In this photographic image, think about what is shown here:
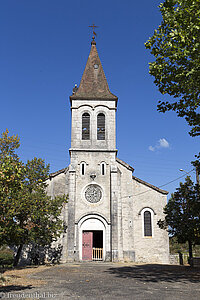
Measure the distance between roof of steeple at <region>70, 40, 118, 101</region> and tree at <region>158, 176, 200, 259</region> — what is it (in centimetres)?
1157

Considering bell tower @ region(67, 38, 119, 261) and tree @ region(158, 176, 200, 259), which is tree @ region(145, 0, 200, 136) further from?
bell tower @ region(67, 38, 119, 261)

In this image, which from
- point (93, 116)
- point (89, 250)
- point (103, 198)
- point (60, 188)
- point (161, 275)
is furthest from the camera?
point (93, 116)

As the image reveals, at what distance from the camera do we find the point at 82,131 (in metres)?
27.3

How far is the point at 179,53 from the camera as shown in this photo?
36.4ft

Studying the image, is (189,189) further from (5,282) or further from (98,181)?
(5,282)

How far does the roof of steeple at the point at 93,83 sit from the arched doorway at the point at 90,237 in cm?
1126

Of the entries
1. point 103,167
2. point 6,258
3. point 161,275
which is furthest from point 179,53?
point 6,258

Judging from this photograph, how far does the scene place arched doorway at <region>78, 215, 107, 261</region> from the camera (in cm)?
2408

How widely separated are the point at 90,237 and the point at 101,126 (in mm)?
10018

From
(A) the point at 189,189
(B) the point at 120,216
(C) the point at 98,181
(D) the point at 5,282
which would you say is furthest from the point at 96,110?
(D) the point at 5,282

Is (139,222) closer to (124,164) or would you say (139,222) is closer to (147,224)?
(147,224)

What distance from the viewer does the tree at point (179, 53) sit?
427 inches

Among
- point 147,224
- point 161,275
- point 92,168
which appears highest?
point 92,168

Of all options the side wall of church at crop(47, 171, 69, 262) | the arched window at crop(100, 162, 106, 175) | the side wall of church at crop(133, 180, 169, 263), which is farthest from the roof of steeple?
the side wall of church at crop(133, 180, 169, 263)
